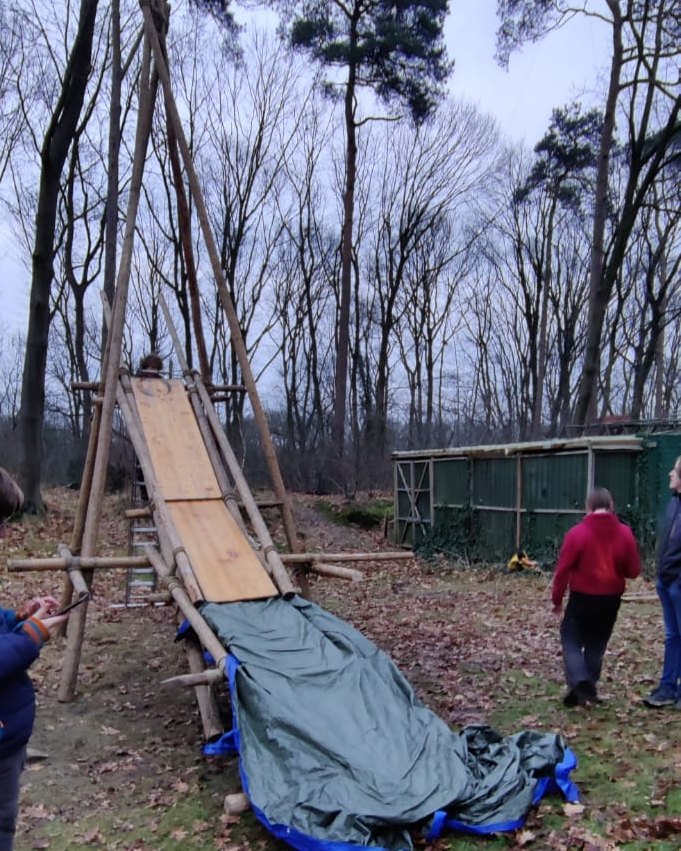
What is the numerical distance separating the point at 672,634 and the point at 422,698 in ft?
6.77

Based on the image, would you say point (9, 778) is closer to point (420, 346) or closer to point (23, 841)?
point (23, 841)

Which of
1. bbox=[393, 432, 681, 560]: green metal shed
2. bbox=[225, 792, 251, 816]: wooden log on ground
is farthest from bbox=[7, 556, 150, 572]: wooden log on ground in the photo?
bbox=[393, 432, 681, 560]: green metal shed

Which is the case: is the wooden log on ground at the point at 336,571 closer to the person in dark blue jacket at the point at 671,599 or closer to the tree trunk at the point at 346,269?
the person in dark blue jacket at the point at 671,599

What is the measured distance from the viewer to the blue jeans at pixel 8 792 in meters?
2.63

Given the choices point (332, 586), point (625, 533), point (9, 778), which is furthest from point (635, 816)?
point (332, 586)

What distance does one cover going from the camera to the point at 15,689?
104 inches

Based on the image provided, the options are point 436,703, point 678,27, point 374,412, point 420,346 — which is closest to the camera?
point 436,703

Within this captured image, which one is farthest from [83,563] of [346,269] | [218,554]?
[346,269]

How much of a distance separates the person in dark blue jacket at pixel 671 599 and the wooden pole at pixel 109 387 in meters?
4.68

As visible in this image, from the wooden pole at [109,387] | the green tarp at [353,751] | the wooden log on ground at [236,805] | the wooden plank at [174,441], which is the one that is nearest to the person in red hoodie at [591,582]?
the green tarp at [353,751]

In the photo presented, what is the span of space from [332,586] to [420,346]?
77.5 feet

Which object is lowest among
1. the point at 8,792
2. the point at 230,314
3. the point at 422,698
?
the point at 422,698

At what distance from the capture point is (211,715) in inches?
205

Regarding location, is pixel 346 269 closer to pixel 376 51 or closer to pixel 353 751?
pixel 376 51
